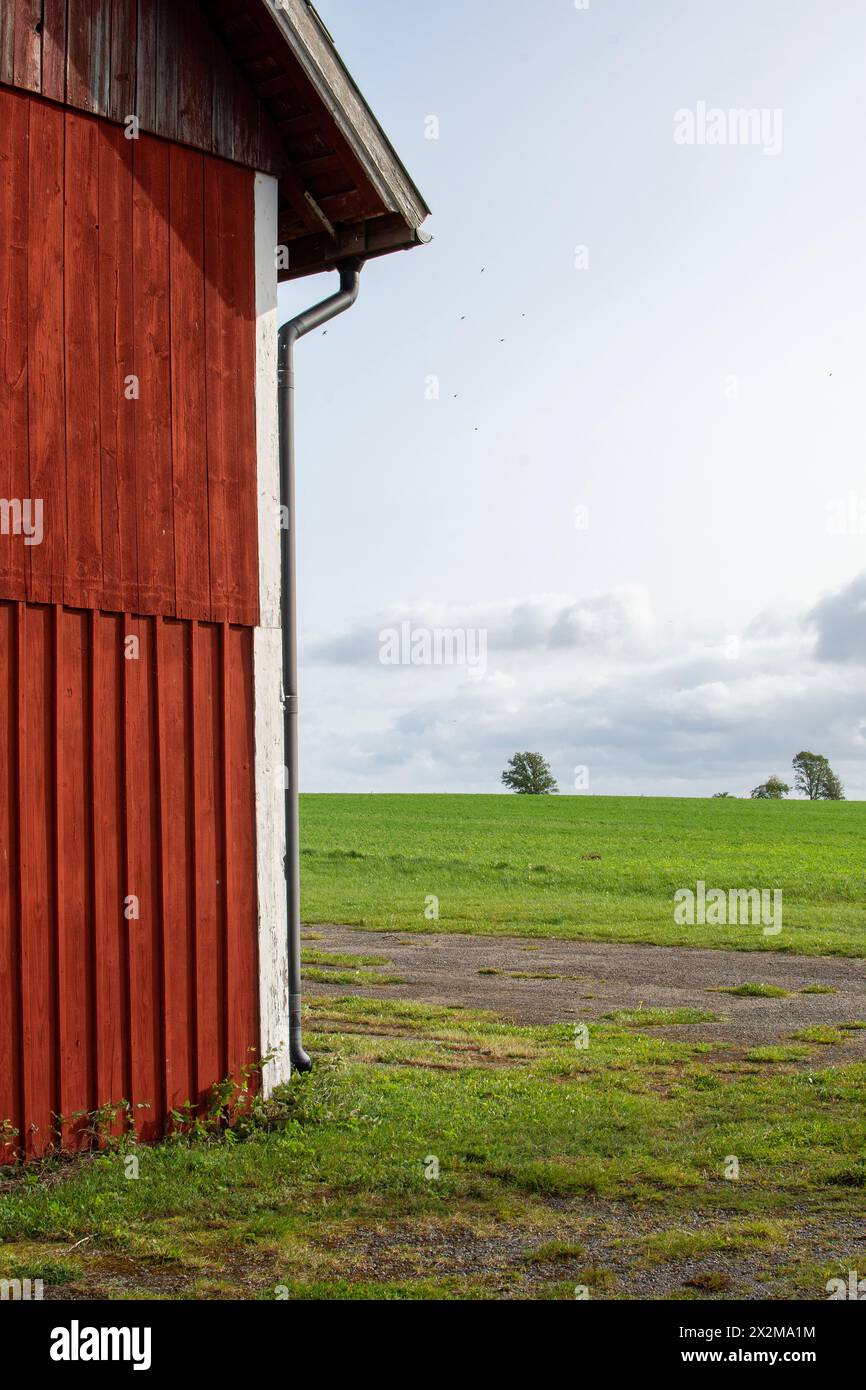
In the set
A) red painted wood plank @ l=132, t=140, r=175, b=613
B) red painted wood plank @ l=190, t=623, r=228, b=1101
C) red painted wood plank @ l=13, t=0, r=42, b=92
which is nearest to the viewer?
red painted wood plank @ l=13, t=0, r=42, b=92

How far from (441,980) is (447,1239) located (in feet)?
29.9

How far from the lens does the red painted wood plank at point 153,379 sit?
888 cm

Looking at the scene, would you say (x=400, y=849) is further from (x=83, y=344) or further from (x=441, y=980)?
(x=83, y=344)

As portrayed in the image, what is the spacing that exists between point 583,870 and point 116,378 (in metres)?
22.9

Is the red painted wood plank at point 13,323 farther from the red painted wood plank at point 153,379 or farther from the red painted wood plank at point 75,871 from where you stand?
the red painted wood plank at point 153,379

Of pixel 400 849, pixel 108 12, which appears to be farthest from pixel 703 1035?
pixel 400 849

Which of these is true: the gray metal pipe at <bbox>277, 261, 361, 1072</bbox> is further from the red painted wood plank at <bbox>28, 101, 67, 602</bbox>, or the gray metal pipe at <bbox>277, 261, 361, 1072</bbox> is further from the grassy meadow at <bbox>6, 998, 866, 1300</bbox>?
the red painted wood plank at <bbox>28, 101, 67, 602</bbox>

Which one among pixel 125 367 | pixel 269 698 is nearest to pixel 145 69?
pixel 125 367

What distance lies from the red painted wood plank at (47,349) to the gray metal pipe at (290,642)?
79.2 inches

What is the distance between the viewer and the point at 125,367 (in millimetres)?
8867

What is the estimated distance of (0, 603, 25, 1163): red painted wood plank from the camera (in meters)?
7.87

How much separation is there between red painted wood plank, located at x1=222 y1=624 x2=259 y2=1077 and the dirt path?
451cm

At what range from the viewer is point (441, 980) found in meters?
15.7

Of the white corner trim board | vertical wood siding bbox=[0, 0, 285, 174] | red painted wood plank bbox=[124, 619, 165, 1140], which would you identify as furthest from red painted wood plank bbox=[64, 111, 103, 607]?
the white corner trim board
